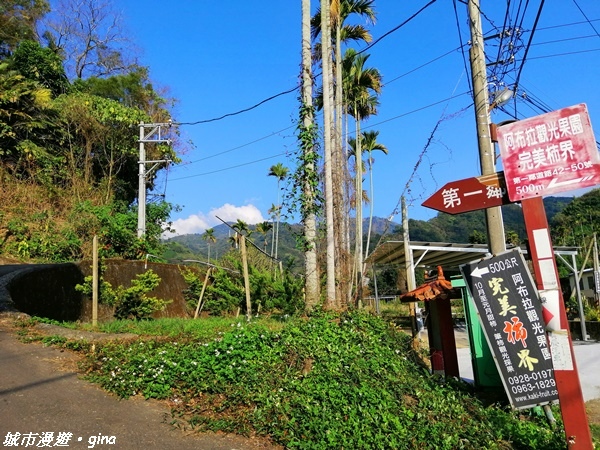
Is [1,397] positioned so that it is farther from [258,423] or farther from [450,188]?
[450,188]

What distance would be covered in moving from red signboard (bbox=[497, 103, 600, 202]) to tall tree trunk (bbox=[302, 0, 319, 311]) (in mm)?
5269

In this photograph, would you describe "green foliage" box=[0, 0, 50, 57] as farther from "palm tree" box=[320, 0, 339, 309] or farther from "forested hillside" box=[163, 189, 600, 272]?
"palm tree" box=[320, 0, 339, 309]

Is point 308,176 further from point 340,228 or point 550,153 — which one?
point 550,153

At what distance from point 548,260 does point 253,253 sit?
17.7 meters

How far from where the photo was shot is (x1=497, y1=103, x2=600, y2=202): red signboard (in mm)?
4598

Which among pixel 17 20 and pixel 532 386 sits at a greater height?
pixel 17 20

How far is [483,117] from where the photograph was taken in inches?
271

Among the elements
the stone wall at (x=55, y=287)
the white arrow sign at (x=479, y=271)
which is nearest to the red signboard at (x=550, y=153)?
the white arrow sign at (x=479, y=271)

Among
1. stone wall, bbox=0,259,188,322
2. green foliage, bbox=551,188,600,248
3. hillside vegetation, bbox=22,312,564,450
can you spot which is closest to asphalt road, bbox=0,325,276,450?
hillside vegetation, bbox=22,312,564,450

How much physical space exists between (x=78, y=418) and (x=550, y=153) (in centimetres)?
557

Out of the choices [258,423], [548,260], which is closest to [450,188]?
[548,260]

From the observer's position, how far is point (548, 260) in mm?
4715
